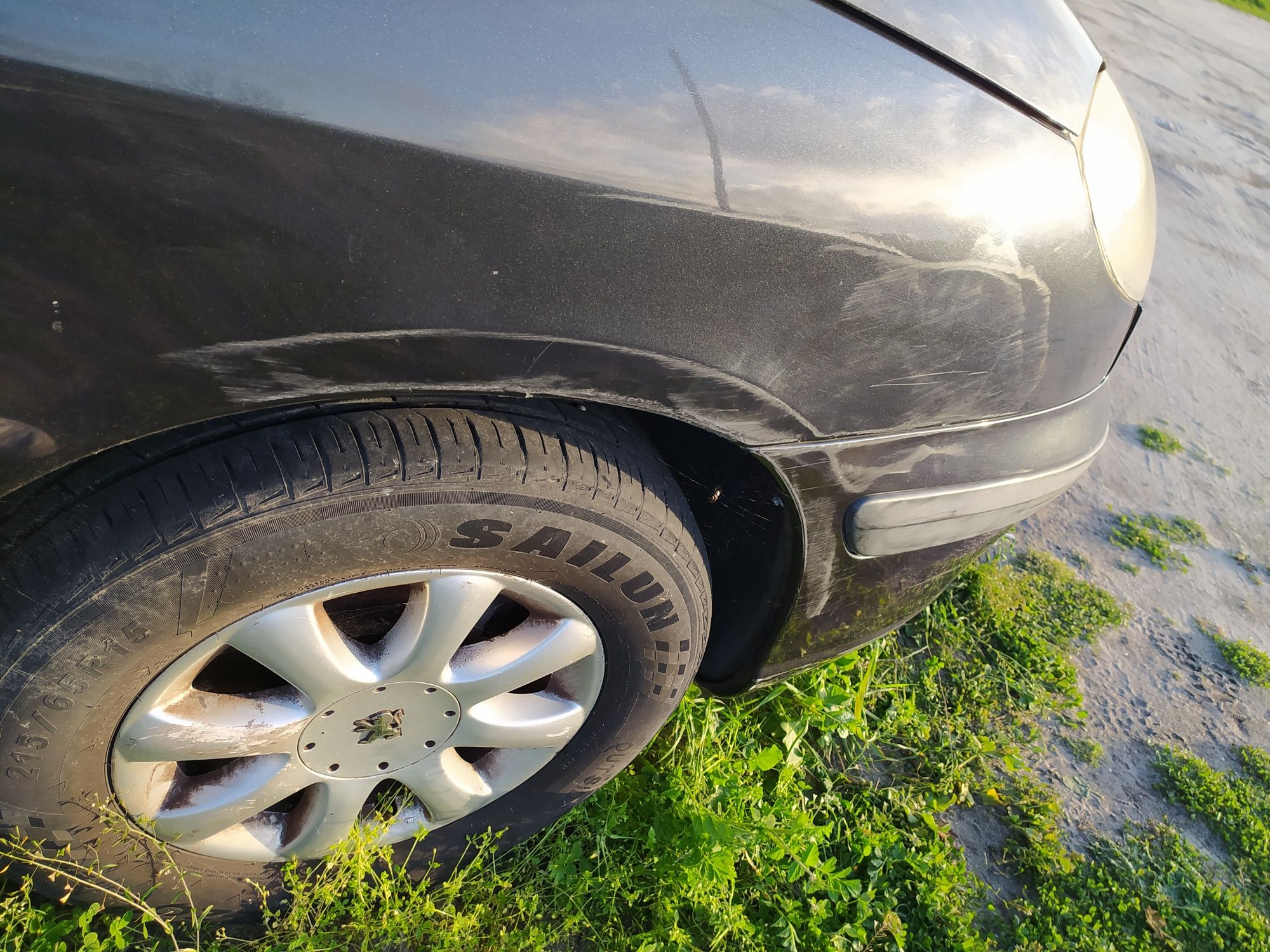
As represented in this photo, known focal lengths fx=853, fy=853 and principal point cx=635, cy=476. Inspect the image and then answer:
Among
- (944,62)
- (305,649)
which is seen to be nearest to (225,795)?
(305,649)

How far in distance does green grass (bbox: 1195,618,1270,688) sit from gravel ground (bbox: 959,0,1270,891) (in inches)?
1.3

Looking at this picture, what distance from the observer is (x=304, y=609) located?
126cm

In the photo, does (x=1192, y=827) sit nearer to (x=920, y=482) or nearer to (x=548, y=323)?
(x=920, y=482)

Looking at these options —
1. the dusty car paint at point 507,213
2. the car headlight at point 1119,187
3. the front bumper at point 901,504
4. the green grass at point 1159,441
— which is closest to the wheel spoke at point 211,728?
the dusty car paint at point 507,213

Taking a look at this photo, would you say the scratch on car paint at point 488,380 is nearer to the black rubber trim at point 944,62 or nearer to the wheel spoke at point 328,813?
the black rubber trim at point 944,62

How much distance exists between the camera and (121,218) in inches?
35.9

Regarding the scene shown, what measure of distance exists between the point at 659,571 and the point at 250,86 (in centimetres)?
89

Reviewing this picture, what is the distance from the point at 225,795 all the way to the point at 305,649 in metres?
0.37

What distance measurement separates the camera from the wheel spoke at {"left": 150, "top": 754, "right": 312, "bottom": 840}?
4.68ft

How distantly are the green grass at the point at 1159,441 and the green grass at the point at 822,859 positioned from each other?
1461mm

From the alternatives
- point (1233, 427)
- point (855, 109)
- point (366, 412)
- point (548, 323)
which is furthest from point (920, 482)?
point (1233, 427)

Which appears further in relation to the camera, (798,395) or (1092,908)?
(1092,908)

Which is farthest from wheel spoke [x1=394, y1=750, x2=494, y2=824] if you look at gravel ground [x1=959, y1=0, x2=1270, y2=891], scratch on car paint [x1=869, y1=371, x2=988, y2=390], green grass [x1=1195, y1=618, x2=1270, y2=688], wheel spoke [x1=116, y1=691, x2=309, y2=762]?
green grass [x1=1195, y1=618, x2=1270, y2=688]

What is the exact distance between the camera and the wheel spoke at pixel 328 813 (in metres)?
1.54
